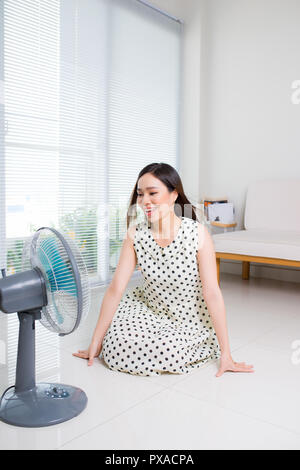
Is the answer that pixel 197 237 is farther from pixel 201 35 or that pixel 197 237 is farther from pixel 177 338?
pixel 201 35

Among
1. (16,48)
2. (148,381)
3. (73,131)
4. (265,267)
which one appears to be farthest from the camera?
(265,267)

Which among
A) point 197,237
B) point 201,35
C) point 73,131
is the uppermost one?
point 201,35

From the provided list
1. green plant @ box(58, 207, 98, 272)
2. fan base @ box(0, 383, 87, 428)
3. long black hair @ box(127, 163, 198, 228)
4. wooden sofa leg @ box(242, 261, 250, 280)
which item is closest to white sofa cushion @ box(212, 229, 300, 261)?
wooden sofa leg @ box(242, 261, 250, 280)

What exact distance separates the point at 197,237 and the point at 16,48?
2004 millimetres

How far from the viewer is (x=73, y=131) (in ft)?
10.9

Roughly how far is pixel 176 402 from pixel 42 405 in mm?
455

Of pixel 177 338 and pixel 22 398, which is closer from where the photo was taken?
pixel 22 398

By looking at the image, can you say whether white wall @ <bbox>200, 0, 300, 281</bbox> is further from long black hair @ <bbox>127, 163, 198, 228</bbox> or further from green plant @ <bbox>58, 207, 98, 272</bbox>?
long black hair @ <bbox>127, 163, 198, 228</bbox>

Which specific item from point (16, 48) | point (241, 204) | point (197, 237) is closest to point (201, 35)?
point (241, 204)

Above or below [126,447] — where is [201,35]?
above

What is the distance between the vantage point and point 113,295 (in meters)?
1.81

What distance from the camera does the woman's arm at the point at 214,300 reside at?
1.75 meters

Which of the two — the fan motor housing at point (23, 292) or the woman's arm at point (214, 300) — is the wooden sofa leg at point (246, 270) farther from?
the fan motor housing at point (23, 292)

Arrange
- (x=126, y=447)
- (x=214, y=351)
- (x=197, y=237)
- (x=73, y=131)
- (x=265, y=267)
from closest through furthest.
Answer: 1. (x=126, y=447)
2. (x=197, y=237)
3. (x=214, y=351)
4. (x=73, y=131)
5. (x=265, y=267)
